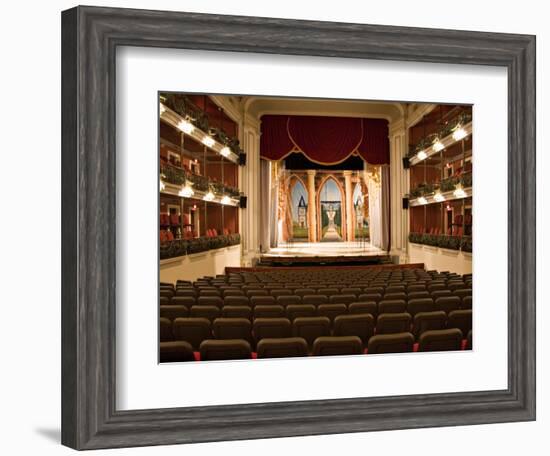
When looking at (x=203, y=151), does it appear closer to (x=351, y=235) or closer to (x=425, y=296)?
(x=425, y=296)

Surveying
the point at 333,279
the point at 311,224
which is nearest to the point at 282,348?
the point at 333,279

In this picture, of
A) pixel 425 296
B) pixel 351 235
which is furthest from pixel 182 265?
pixel 351 235

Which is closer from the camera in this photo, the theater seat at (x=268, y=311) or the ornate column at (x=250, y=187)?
the theater seat at (x=268, y=311)

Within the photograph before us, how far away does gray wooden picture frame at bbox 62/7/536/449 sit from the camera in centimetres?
355

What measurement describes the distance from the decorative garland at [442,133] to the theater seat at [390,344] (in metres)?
6.76

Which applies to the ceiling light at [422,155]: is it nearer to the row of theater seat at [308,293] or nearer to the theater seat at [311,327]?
the row of theater seat at [308,293]

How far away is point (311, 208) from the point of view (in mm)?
24453

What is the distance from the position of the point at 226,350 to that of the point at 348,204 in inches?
821

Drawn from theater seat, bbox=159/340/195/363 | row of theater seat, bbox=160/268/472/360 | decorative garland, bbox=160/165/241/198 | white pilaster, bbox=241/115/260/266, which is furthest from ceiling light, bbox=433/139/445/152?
theater seat, bbox=159/340/195/363

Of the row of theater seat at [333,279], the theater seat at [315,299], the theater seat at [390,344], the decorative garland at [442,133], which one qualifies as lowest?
the row of theater seat at [333,279]

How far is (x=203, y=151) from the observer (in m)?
14.6

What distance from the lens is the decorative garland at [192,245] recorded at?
10.7 metres

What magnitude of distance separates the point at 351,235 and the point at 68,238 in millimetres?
21021

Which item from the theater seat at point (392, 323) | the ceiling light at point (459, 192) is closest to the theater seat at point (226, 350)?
the theater seat at point (392, 323)
